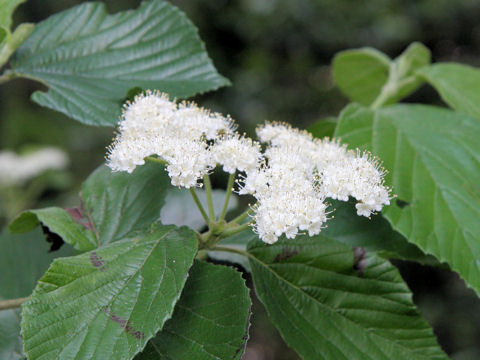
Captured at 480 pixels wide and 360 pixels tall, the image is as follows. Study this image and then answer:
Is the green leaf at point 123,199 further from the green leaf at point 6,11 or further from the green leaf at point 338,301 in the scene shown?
the green leaf at point 6,11

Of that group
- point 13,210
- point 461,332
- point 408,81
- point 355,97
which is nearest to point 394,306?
point 408,81

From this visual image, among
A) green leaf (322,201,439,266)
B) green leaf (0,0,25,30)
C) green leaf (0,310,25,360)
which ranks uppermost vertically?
green leaf (0,0,25,30)

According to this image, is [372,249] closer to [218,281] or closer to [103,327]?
[218,281]

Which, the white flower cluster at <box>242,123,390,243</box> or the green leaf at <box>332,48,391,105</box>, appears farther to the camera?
the green leaf at <box>332,48,391,105</box>

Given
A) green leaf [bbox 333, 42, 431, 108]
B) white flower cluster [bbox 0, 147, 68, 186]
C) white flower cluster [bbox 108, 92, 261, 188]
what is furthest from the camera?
white flower cluster [bbox 0, 147, 68, 186]

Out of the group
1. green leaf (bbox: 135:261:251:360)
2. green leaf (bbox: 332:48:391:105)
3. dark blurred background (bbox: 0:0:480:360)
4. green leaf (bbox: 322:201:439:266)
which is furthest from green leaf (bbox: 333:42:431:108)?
dark blurred background (bbox: 0:0:480:360)

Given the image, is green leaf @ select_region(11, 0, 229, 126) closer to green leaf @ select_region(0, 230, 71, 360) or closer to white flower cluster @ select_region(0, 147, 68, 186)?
green leaf @ select_region(0, 230, 71, 360)

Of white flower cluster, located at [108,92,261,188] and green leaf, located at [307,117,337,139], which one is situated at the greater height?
white flower cluster, located at [108,92,261,188]
